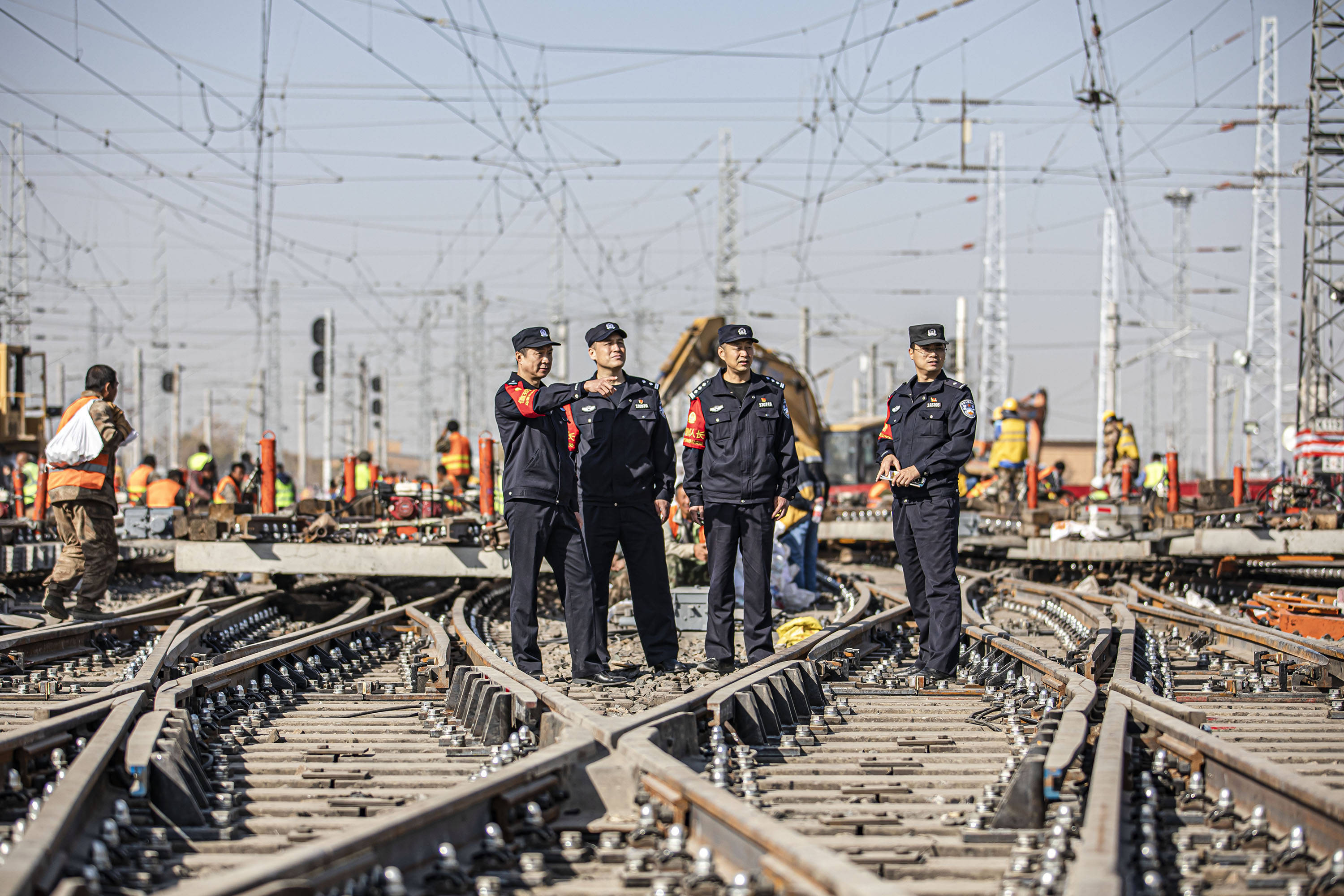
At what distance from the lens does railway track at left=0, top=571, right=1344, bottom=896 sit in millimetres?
3291

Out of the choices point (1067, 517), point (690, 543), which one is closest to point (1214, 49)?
point (1067, 517)

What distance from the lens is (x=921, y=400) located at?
7.38m

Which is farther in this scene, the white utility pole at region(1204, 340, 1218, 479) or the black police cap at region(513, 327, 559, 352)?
the white utility pole at region(1204, 340, 1218, 479)

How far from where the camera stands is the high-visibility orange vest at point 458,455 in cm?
1895

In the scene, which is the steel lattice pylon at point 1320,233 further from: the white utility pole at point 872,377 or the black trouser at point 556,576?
the white utility pole at point 872,377

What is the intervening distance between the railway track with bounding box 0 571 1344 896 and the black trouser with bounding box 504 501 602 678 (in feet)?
1.00

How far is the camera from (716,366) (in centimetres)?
2652

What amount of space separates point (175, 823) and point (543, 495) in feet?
10.5

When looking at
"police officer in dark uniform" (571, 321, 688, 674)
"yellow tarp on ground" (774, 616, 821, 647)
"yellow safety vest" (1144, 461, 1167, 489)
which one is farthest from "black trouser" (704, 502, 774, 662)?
"yellow safety vest" (1144, 461, 1167, 489)

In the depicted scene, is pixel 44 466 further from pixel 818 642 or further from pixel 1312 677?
pixel 1312 677

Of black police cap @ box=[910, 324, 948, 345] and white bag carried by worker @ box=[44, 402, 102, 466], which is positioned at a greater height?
black police cap @ box=[910, 324, 948, 345]

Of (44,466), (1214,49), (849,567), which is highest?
(1214,49)

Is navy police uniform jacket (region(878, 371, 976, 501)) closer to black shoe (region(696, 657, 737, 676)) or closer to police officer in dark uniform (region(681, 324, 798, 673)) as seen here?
police officer in dark uniform (region(681, 324, 798, 673))

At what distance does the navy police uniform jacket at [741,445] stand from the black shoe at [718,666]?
2.74 ft
